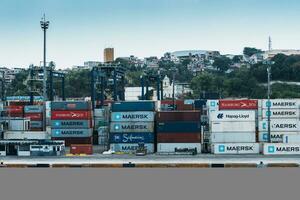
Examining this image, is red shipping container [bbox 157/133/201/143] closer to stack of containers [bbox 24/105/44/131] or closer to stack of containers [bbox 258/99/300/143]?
A: stack of containers [bbox 258/99/300/143]

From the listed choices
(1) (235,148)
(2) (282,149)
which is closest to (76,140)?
(1) (235,148)

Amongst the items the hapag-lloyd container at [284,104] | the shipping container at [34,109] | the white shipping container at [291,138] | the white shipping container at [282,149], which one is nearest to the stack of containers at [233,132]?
the white shipping container at [282,149]

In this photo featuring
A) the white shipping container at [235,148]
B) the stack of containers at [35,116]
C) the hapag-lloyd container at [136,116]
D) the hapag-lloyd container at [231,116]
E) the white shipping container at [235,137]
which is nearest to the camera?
the white shipping container at [235,148]

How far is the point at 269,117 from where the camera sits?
40.0 metres

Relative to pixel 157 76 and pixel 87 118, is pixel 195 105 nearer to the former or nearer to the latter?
pixel 157 76

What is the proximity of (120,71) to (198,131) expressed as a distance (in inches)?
858

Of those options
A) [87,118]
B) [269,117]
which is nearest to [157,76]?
[87,118]

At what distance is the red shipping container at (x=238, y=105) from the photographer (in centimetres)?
4369

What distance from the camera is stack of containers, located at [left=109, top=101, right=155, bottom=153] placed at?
40312 mm

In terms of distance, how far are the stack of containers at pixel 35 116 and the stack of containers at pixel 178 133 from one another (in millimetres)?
16239

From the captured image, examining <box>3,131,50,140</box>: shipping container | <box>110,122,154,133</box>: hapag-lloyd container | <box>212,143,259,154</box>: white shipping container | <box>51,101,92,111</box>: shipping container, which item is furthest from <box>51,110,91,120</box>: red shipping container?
<box>212,143,259,154</box>: white shipping container

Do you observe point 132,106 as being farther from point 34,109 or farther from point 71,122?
point 34,109

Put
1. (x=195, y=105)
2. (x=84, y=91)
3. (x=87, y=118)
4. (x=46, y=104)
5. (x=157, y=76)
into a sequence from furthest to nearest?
(x=84, y=91) → (x=157, y=76) → (x=195, y=105) → (x=46, y=104) → (x=87, y=118)

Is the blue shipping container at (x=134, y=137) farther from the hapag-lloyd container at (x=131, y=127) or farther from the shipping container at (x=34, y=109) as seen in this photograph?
the shipping container at (x=34, y=109)
